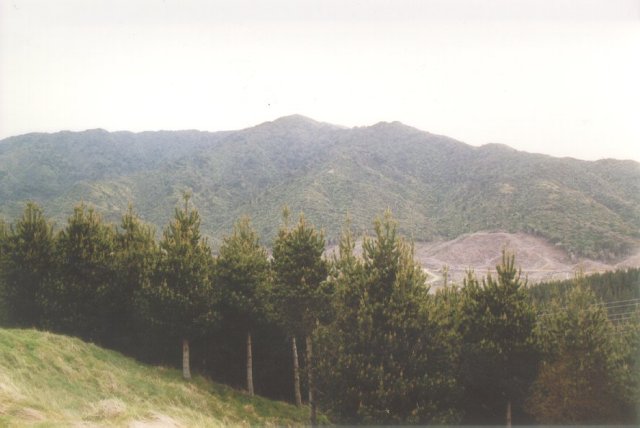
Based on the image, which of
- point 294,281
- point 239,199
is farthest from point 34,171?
point 294,281

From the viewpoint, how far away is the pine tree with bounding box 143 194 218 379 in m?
26.4

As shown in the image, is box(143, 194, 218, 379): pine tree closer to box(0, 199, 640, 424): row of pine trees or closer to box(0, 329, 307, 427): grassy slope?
box(0, 199, 640, 424): row of pine trees

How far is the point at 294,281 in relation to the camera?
952 inches

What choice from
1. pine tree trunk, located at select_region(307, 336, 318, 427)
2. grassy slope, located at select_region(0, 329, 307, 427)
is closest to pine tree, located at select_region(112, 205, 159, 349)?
grassy slope, located at select_region(0, 329, 307, 427)

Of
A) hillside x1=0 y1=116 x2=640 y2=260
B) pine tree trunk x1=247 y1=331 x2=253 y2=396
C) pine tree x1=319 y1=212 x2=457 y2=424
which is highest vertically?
hillside x1=0 y1=116 x2=640 y2=260

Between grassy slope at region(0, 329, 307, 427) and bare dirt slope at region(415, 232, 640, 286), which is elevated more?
bare dirt slope at region(415, 232, 640, 286)

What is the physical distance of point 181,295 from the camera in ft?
86.4

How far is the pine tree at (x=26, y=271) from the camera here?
27562 millimetres

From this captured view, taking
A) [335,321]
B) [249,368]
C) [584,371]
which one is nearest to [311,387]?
[335,321]

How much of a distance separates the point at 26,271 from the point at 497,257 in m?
104

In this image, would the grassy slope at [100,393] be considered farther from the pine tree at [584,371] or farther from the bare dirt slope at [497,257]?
the bare dirt slope at [497,257]

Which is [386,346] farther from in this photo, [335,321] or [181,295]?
[181,295]

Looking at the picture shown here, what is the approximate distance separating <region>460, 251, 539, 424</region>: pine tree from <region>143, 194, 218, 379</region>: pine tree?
628 inches

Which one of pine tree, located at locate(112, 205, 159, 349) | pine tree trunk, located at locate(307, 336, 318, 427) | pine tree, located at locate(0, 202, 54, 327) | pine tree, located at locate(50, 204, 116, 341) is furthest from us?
pine tree, located at locate(112, 205, 159, 349)
